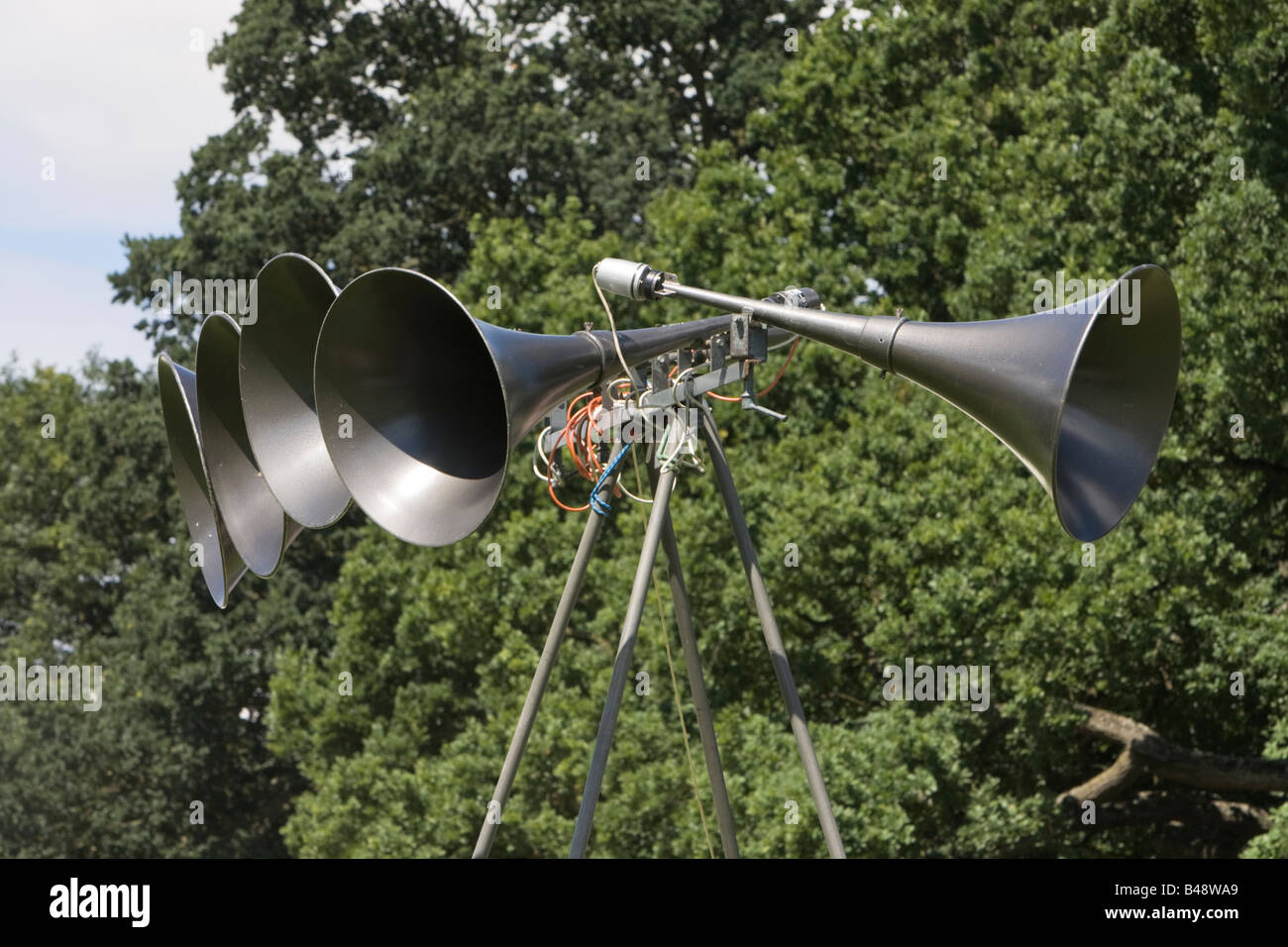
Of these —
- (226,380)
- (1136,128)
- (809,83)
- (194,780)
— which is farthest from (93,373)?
(226,380)

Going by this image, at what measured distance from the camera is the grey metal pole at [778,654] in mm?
4121

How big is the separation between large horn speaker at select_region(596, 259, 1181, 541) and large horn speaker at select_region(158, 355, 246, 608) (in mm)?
1953

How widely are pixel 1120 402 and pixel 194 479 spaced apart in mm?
3373

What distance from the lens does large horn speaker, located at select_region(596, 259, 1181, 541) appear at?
3.69 meters

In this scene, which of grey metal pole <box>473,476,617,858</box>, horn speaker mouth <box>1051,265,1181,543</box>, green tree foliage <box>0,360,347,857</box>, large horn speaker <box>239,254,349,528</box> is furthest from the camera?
green tree foliage <box>0,360,347,857</box>

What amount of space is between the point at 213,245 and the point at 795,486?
1139cm

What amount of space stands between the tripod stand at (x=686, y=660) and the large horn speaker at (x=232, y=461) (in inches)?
45.0

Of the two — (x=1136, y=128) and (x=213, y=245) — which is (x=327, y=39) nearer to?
(x=213, y=245)

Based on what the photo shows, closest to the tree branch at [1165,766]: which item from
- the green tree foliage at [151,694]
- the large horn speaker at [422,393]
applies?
the large horn speaker at [422,393]

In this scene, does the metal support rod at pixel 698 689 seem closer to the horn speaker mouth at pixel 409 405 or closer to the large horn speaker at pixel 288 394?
the horn speaker mouth at pixel 409 405

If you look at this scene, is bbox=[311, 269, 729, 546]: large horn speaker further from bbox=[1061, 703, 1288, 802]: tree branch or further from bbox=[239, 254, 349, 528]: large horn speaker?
bbox=[1061, 703, 1288, 802]: tree branch

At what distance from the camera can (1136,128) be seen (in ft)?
40.6

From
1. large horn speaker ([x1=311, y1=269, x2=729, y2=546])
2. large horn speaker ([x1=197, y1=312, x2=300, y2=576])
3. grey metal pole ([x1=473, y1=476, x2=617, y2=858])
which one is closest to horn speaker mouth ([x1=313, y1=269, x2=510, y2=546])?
large horn speaker ([x1=311, y1=269, x2=729, y2=546])

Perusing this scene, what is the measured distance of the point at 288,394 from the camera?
4844mm
